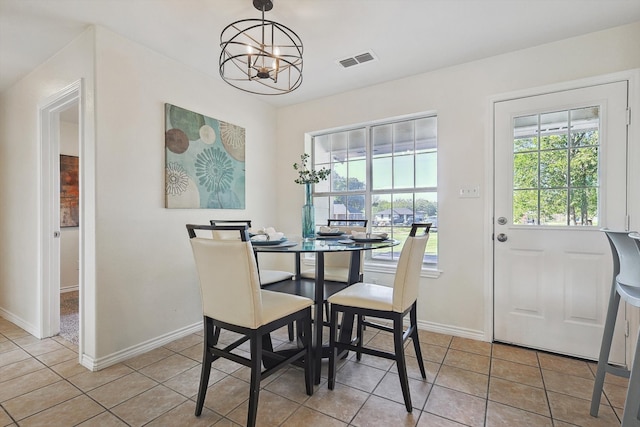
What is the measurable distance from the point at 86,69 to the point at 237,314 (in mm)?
2109

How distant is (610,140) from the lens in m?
2.24

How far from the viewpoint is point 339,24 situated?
2.20m

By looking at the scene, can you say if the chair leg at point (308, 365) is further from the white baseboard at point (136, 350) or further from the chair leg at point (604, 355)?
the chair leg at point (604, 355)

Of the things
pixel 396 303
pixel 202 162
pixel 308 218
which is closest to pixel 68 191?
pixel 202 162

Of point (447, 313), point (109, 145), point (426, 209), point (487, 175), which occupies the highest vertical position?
point (109, 145)

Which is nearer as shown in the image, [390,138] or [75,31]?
[75,31]

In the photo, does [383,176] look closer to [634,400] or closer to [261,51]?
[261,51]

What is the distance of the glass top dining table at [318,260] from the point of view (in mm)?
1738

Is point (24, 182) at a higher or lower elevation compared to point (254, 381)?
higher

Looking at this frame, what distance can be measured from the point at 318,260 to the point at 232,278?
55 centimetres

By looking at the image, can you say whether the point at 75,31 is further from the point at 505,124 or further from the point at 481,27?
the point at 505,124

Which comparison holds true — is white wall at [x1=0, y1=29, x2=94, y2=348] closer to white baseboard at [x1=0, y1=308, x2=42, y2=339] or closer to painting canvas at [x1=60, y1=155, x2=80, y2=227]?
white baseboard at [x1=0, y1=308, x2=42, y2=339]

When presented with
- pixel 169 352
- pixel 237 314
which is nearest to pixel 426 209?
pixel 237 314

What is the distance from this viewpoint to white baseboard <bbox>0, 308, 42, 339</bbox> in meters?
2.78
